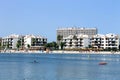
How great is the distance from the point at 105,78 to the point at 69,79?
6012 millimetres

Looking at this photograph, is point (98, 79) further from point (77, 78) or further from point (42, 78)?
point (42, 78)

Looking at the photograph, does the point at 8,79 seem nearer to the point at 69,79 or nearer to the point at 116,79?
the point at 69,79

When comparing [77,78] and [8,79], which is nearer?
[8,79]

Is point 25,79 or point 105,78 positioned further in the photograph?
point 105,78

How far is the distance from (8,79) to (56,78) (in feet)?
23.6

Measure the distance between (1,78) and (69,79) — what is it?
9.28m

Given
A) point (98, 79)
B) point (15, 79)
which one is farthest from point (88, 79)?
point (15, 79)

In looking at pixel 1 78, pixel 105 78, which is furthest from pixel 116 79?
pixel 1 78

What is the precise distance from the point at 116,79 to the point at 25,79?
1304 centimetres

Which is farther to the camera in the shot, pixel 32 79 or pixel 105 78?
pixel 105 78

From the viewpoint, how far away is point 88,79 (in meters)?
60.4

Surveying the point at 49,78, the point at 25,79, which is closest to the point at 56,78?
the point at 49,78

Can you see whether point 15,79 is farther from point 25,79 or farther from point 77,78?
point 77,78

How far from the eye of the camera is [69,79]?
2356 inches
